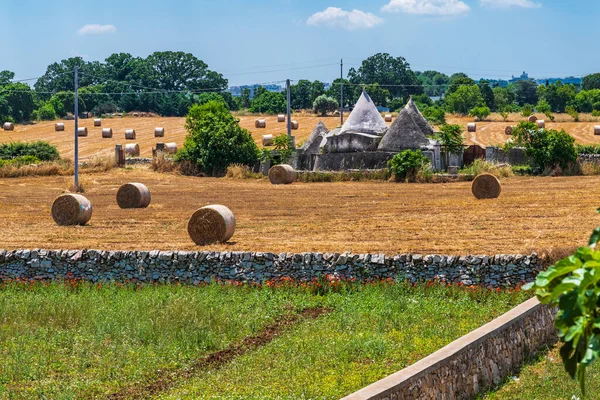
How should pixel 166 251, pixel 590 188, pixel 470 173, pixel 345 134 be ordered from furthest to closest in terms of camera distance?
pixel 345 134 → pixel 470 173 → pixel 590 188 → pixel 166 251

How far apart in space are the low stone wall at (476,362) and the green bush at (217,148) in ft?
132

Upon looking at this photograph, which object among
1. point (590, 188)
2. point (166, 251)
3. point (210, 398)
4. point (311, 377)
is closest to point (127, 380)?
point (210, 398)

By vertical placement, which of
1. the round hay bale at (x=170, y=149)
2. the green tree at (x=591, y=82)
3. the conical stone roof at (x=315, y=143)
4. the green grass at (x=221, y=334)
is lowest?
the green grass at (x=221, y=334)

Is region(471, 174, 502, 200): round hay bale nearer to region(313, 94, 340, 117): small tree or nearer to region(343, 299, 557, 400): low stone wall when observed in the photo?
region(343, 299, 557, 400): low stone wall

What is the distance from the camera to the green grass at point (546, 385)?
A: 1327 centimetres

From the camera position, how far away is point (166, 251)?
24141mm

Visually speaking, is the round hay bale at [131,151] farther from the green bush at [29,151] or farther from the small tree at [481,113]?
the small tree at [481,113]

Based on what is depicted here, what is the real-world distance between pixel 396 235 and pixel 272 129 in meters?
53.9

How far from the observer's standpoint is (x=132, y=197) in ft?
121

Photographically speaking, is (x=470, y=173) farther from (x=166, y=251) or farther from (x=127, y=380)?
(x=127, y=380)

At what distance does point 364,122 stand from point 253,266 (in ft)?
113

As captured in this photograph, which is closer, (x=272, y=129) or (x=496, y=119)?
(x=272, y=129)

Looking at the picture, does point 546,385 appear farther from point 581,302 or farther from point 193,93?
point 193,93

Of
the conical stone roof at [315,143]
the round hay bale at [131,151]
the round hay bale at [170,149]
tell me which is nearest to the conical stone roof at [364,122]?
the conical stone roof at [315,143]
